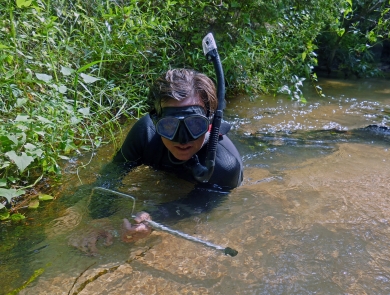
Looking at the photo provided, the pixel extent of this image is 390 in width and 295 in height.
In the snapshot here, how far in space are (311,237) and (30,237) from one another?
145 centimetres

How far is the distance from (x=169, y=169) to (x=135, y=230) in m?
0.80

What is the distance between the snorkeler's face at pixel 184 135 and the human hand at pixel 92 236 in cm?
59

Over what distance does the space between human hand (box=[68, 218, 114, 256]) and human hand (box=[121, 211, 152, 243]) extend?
71 mm

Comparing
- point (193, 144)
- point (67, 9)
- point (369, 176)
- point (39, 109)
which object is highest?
point (67, 9)

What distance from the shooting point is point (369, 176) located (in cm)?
286

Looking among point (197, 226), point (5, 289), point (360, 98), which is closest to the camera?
point (5, 289)

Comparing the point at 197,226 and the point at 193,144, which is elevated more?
the point at 193,144

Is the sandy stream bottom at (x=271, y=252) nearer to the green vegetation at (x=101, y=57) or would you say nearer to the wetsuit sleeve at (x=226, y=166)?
the wetsuit sleeve at (x=226, y=166)

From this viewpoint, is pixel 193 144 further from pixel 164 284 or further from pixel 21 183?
pixel 21 183

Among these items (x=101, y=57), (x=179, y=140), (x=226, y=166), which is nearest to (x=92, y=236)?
(x=179, y=140)

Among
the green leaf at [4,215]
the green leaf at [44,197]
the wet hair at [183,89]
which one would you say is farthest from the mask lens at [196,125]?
the green leaf at [4,215]

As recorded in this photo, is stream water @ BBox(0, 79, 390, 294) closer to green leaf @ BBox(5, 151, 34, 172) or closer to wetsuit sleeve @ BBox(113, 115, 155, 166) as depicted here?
wetsuit sleeve @ BBox(113, 115, 155, 166)

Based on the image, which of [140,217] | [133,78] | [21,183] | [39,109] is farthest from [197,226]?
[133,78]

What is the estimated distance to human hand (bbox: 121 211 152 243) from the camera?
6.38 ft
